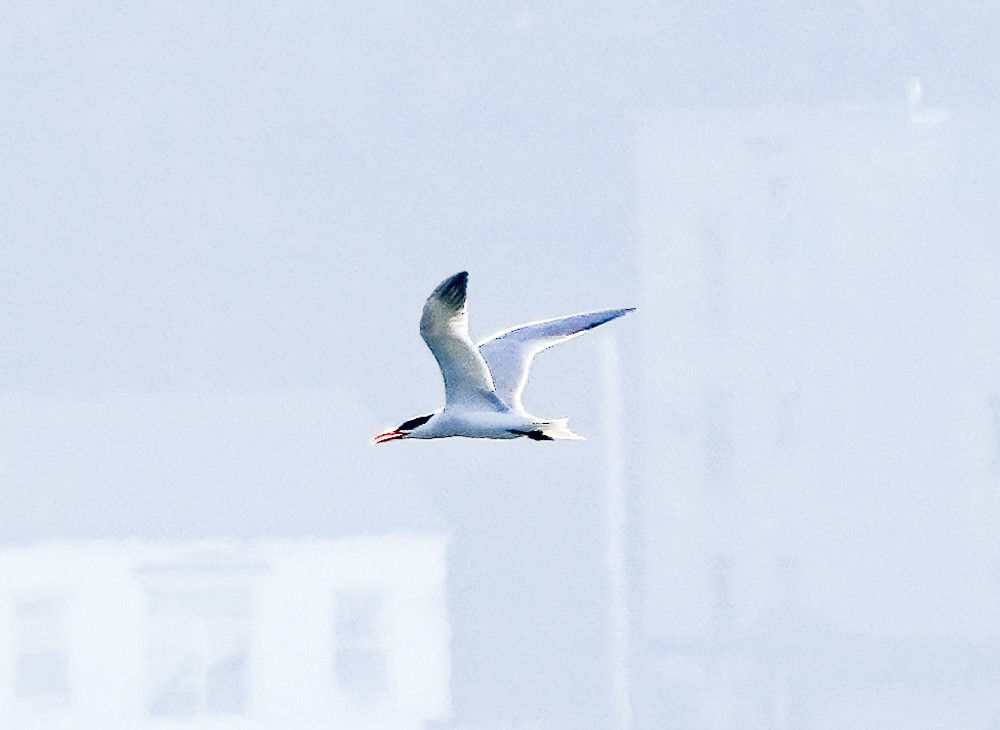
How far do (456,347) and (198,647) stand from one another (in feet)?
140

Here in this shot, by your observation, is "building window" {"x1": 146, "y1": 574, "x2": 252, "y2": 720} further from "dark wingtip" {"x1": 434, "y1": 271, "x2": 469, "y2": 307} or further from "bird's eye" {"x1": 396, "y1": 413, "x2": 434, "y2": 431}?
"dark wingtip" {"x1": 434, "y1": 271, "x2": 469, "y2": 307}

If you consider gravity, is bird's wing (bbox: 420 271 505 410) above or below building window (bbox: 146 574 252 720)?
above

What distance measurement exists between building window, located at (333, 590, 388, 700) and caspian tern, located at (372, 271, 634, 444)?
111 feet

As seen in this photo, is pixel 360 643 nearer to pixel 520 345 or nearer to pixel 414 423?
pixel 520 345

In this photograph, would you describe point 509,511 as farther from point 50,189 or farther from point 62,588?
point 50,189

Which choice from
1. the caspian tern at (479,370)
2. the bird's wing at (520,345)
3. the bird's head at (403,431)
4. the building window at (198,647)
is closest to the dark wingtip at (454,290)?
the caspian tern at (479,370)

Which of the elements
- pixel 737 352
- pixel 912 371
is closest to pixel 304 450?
pixel 737 352

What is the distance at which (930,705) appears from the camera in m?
47.8

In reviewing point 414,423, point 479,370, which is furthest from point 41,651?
point 479,370

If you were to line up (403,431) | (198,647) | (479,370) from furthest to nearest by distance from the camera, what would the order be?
(198,647), (403,431), (479,370)

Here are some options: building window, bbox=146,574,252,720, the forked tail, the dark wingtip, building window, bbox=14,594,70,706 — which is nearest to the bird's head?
the forked tail

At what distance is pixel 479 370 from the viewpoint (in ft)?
23.0

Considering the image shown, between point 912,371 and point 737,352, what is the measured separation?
5897mm

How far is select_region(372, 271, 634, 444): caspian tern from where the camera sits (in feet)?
21.7
